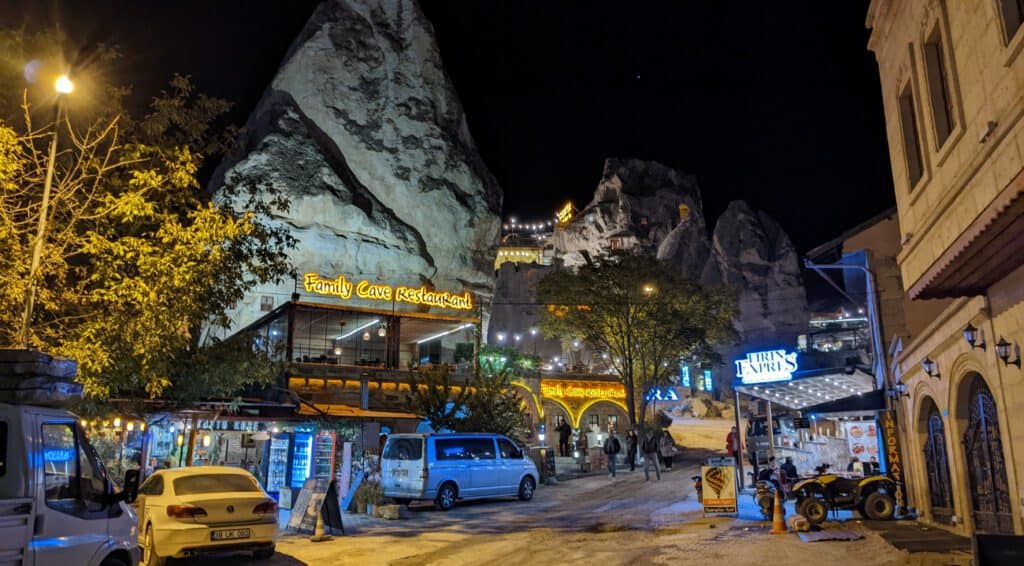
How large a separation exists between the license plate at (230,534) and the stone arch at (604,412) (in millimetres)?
32256

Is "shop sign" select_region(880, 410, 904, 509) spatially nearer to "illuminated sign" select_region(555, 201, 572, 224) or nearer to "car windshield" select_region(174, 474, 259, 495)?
"car windshield" select_region(174, 474, 259, 495)

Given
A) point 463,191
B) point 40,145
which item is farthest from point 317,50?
point 40,145

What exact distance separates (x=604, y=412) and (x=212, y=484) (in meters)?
33.8

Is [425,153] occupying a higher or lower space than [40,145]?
higher

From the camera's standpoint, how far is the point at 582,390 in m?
41.1

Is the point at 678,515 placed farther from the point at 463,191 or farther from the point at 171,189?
the point at 463,191

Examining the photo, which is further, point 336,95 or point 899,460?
point 336,95

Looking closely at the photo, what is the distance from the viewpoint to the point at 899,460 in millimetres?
15391

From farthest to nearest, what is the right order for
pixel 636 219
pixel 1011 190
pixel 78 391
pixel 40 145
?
pixel 636 219, pixel 40 145, pixel 78 391, pixel 1011 190

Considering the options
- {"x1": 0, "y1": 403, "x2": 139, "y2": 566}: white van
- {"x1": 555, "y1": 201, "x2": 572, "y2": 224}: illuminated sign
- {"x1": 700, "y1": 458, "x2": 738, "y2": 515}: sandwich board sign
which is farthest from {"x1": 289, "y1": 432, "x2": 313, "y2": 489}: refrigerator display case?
{"x1": 555, "y1": 201, "x2": 572, "y2": 224}: illuminated sign

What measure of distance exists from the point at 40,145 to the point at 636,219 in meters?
83.0

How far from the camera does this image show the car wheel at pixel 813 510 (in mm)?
13094

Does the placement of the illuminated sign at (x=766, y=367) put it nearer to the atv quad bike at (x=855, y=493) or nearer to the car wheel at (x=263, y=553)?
the atv quad bike at (x=855, y=493)

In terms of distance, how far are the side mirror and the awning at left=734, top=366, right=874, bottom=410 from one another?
15875 mm
